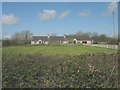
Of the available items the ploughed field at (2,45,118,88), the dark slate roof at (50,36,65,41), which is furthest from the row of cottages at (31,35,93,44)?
the ploughed field at (2,45,118,88)

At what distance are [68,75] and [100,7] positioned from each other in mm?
1323

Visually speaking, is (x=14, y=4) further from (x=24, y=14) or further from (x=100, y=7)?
(x=100, y=7)

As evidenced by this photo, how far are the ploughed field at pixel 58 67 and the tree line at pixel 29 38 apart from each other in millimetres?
110

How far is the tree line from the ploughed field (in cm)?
11

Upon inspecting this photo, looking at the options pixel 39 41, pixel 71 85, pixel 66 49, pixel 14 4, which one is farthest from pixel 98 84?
pixel 14 4

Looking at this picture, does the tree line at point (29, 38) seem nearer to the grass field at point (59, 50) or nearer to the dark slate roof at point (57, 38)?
the grass field at point (59, 50)

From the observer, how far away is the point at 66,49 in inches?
171

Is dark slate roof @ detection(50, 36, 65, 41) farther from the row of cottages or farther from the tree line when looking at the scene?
the tree line

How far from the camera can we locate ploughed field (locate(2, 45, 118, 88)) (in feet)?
13.7

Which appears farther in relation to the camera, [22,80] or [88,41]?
[88,41]

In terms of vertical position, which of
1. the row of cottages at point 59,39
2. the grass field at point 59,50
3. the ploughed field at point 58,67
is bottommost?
the ploughed field at point 58,67

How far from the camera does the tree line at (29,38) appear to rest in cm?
415

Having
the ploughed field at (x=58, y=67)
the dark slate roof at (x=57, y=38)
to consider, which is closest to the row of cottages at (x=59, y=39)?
the dark slate roof at (x=57, y=38)

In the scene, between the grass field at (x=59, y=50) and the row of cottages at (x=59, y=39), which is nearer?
the row of cottages at (x=59, y=39)
